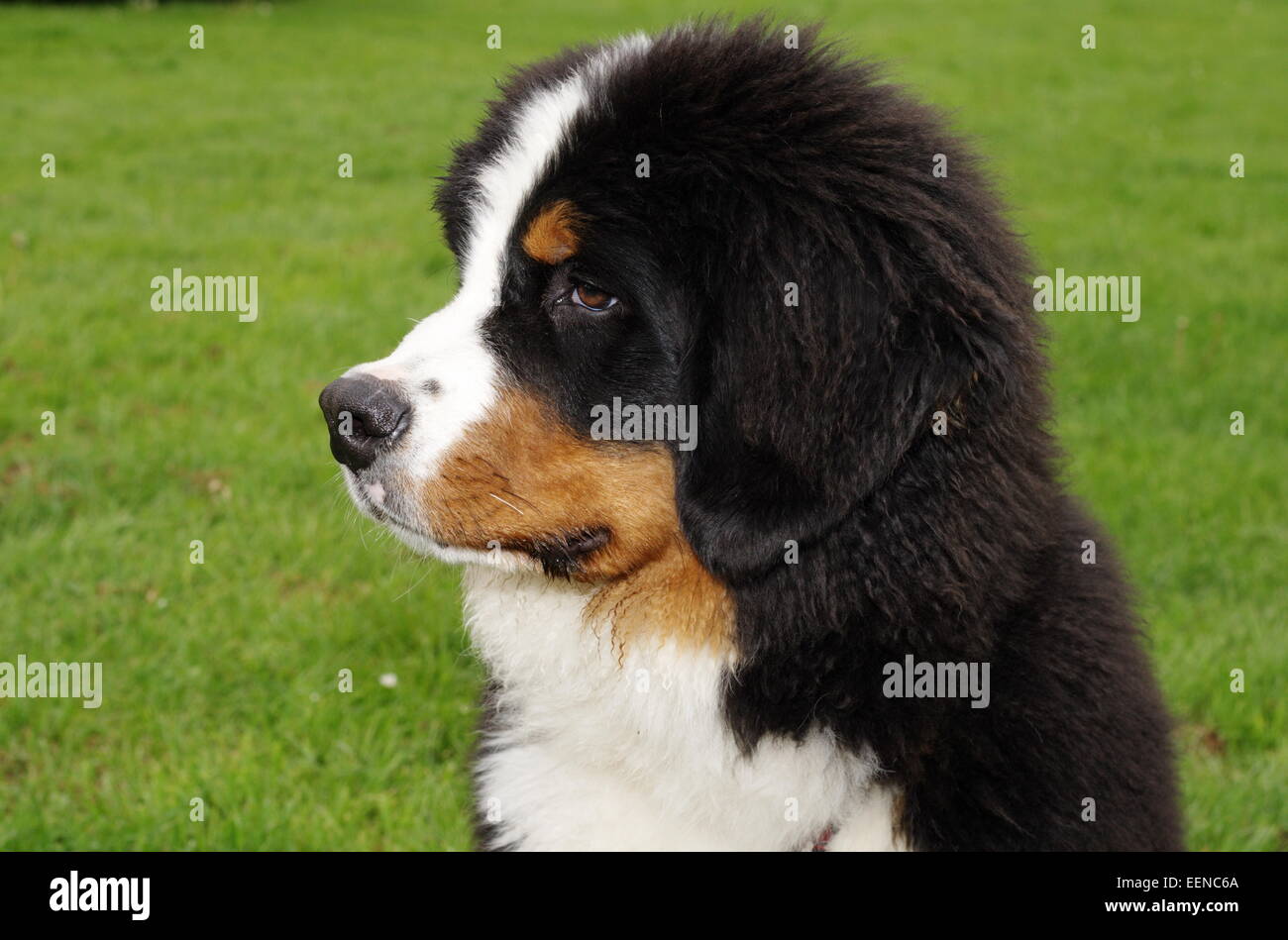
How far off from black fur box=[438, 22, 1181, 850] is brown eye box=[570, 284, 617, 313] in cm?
3

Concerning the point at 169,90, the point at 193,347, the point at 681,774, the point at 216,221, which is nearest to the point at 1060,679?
the point at 681,774

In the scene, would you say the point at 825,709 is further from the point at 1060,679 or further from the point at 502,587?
the point at 502,587

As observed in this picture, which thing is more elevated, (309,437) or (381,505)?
(309,437)

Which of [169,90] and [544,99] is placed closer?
[544,99]

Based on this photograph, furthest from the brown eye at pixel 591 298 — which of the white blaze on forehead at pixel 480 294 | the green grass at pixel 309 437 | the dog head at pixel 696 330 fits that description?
the green grass at pixel 309 437

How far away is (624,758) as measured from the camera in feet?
9.26

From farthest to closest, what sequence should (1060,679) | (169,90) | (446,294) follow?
(169,90)
(446,294)
(1060,679)

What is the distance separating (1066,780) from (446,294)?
5.78m

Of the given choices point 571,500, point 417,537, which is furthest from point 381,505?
point 571,500

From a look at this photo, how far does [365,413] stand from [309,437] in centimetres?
349

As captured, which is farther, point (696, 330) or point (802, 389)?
point (696, 330)

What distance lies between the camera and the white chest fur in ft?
8.62

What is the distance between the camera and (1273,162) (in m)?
10.9

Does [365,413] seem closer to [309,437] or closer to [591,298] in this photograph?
[591,298]
